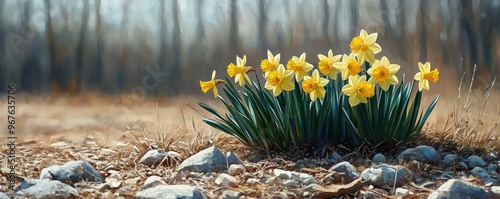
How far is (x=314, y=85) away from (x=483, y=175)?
722mm

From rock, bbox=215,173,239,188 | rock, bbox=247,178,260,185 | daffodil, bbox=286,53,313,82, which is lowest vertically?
rock, bbox=247,178,260,185

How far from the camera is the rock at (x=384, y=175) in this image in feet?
6.99

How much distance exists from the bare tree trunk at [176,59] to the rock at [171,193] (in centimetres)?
211

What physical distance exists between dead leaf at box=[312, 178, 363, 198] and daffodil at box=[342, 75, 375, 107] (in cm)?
45

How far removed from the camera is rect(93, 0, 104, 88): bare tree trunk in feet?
15.5

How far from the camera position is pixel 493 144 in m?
2.89

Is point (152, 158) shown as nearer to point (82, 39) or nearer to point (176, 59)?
point (176, 59)

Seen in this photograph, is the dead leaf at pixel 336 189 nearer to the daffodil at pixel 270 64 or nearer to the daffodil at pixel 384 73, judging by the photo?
the daffodil at pixel 384 73

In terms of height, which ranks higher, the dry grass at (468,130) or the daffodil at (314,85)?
the daffodil at (314,85)

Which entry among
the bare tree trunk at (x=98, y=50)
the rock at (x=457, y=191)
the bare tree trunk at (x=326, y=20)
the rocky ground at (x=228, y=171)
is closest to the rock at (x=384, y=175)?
the rocky ground at (x=228, y=171)

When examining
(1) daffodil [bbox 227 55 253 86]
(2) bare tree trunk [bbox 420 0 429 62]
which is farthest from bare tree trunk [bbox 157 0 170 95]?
(1) daffodil [bbox 227 55 253 86]

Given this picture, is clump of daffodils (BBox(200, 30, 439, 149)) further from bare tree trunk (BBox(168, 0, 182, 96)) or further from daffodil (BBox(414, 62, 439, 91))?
bare tree trunk (BBox(168, 0, 182, 96))

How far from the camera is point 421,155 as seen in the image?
248cm

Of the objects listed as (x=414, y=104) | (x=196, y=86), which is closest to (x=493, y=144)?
(x=414, y=104)
